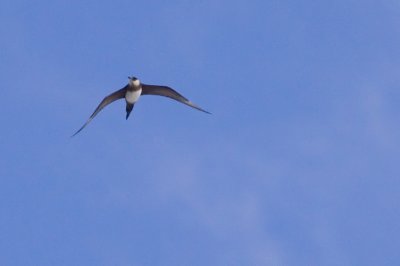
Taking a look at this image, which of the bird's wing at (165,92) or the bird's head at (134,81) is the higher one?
the bird's wing at (165,92)

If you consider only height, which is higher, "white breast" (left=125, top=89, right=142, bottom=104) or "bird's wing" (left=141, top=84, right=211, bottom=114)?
"bird's wing" (left=141, top=84, right=211, bottom=114)

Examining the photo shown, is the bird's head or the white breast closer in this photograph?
the bird's head

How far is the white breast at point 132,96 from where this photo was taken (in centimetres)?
3158

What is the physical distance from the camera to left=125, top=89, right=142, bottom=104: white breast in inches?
1243

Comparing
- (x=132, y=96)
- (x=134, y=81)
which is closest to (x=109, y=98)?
(x=132, y=96)

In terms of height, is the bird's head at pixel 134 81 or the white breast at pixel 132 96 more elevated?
the bird's head at pixel 134 81

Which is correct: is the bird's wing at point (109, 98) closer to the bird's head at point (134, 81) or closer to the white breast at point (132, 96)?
the white breast at point (132, 96)

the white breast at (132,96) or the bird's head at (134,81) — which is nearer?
the bird's head at (134,81)

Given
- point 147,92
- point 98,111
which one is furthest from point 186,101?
point 98,111

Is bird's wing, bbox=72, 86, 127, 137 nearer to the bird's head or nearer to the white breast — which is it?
the white breast

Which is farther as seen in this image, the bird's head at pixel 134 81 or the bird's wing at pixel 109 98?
the bird's wing at pixel 109 98

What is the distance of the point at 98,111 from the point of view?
31.8m

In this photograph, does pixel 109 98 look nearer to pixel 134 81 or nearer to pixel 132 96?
pixel 132 96

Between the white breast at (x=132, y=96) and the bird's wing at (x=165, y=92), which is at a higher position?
the bird's wing at (x=165, y=92)
